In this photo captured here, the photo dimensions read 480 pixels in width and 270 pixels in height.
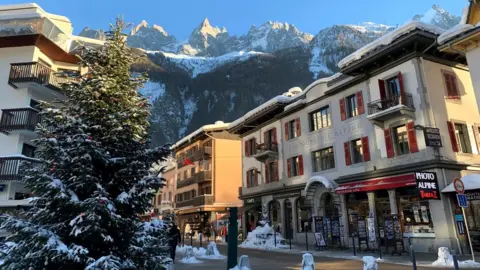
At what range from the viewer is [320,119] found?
1094 inches

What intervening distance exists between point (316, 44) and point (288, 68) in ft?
108

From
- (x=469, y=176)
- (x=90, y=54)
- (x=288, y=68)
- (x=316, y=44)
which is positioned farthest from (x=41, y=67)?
(x=316, y=44)

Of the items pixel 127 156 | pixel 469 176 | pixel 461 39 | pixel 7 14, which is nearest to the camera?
pixel 127 156

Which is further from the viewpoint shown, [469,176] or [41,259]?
[469,176]

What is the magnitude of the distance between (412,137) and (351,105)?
5.75 meters

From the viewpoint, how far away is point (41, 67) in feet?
67.1

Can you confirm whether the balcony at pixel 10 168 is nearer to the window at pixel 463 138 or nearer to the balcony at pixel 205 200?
the window at pixel 463 138

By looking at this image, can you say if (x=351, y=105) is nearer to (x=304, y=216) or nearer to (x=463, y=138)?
(x=463, y=138)

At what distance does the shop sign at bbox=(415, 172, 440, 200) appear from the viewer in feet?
58.0

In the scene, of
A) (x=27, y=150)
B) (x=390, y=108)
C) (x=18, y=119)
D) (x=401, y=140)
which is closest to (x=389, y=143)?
(x=401, y=140)

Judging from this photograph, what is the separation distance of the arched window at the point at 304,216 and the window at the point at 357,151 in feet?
18.7

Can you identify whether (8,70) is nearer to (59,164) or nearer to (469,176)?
(59,164)

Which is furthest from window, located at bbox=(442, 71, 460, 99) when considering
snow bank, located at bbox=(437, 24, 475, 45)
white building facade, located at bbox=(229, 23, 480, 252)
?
snow bank, located at bbox=(437, 24, 475, 45)

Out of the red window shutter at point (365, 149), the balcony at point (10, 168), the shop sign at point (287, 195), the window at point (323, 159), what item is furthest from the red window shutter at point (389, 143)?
the balcony at point (10, 168)
